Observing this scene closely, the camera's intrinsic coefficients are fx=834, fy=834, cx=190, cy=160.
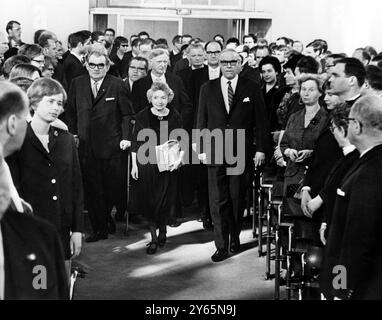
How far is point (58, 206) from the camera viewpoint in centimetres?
411

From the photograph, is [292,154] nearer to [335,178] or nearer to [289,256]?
[289,256]

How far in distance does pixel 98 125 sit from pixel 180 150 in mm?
708

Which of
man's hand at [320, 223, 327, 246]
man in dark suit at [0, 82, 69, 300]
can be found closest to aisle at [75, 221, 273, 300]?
man's hand at [320, 223, 327, 246]

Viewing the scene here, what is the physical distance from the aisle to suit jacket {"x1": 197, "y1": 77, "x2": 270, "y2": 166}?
0.76 metres

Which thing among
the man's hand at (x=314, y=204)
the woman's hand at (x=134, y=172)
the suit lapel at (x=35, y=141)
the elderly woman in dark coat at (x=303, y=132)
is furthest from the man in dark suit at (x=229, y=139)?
the suit lapel at (x=35, y=141)

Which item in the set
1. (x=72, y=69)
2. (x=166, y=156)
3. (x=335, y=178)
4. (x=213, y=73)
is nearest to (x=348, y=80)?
(x=335, y=178)

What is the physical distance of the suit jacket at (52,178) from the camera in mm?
3953

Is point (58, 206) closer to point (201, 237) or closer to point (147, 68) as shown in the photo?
point (201, 237)

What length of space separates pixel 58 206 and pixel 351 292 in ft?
5.03

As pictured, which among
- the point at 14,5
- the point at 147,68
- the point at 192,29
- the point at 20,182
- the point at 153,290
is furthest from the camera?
the point at 192,29

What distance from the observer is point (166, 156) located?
21.2ft

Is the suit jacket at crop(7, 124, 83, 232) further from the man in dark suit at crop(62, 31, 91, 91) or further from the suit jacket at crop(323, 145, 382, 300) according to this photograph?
the man in dark suit at crop(62, 31, 91, 91)

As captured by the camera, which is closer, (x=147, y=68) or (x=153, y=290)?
(x=153, y=290)
